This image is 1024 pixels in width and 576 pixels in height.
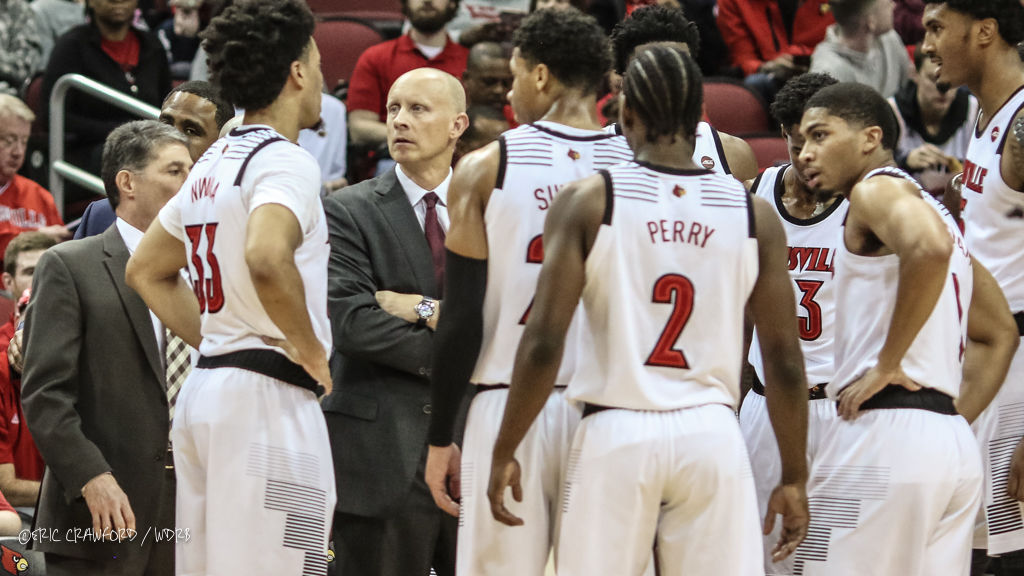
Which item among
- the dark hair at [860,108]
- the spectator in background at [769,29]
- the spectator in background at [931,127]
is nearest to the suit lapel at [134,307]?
the dark hair at [860,108]

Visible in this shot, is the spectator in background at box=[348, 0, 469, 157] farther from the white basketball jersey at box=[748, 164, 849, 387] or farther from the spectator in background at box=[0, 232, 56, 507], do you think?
the white basketball jersey at box=[748, 164, 849, 387]

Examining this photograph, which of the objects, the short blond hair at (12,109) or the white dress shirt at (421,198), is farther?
the short blond hair at (12,109)

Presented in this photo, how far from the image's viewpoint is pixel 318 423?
3.95 metres

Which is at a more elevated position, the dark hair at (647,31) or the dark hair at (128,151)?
the dark hair at (647,31)

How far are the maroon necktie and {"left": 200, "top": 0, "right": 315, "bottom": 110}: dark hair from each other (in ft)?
3.60

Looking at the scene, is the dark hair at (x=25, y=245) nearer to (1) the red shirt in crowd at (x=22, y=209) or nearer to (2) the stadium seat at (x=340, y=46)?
(1) the red shirt in crowd at (x=22, y=209)

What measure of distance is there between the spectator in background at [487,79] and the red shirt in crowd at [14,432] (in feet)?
11.4

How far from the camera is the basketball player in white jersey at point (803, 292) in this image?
4.84 metres

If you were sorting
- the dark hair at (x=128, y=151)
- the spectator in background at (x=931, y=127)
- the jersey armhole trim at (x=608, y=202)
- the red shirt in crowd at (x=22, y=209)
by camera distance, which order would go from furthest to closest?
the spectator in background at (x=931, y=127) → the red shirt in crowd at (x=22, y=209) → the dark hair at (x=128, y=151) → the jersey armhole trim at (x=608, y=202)

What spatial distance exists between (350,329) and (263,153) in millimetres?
1029

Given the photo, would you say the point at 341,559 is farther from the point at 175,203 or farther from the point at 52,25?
the point at 52,25

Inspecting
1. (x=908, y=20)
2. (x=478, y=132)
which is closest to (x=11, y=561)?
(x=478, y=132)

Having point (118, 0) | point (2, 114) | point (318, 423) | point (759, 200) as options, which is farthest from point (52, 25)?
point (759, 200)

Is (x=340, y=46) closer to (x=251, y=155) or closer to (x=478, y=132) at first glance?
(x=478, y=132)
